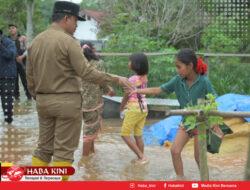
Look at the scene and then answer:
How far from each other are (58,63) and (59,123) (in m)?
0.61

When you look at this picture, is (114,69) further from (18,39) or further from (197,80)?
(197,80)

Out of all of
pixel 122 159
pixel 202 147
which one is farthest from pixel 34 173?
pixel 122 159

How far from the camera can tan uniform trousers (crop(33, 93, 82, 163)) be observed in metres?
3.73

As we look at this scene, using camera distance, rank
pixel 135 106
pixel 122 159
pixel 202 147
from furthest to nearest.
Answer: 1. pixel 122 159
2. pixel 135 106
3. pixel 202 147

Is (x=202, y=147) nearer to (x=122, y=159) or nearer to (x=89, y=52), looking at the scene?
(x=122, y=159)

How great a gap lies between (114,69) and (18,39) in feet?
9.76

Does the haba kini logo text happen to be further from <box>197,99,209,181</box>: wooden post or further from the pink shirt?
the pink shirt

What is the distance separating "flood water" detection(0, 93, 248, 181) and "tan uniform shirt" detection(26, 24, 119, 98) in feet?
4.99

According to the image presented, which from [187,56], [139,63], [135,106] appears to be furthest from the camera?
[135,106]

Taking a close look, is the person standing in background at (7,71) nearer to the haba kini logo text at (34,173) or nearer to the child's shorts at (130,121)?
the child's shorts at (130,121)

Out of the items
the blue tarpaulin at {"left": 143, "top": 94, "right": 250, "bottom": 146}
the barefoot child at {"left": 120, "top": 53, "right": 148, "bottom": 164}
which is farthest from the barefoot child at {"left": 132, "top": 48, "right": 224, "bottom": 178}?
the blue tarpaulin at {"left": 143, "top": 94, "right": 250, "bottom": 146}

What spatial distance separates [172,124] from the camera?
7.04 meters

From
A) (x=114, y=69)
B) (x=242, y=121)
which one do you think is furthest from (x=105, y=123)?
(x=242, y=121)

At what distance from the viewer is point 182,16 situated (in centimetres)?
1648
